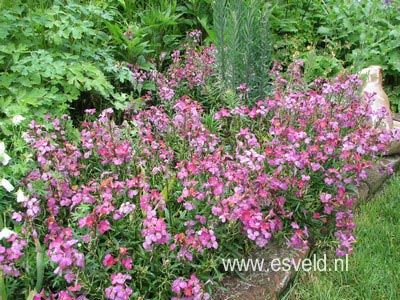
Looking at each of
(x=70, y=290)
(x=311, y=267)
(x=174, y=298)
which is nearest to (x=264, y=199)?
(x=311, y=267)

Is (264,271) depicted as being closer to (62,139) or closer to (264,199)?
(264,199)

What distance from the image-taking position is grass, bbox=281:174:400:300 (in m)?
2.66

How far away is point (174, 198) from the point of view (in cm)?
279

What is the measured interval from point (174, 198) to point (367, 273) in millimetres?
1208

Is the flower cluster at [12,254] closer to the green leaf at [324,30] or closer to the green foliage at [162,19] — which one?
the green foliage at [162,19]

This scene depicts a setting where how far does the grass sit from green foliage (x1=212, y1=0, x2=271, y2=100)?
1.35m

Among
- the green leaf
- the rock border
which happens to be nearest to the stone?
the rock border

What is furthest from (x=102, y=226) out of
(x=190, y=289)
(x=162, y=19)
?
(x=162, y=19)

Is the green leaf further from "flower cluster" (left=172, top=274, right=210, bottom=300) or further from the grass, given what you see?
"flower cluster" (left=172, top=274, right=210, bottom=300)

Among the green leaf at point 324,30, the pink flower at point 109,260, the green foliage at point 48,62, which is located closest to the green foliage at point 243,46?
the green foliage at point 48,62

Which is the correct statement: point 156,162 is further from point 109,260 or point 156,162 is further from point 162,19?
point 162,19

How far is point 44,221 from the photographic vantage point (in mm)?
2490

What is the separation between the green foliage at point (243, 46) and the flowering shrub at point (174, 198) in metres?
0.50

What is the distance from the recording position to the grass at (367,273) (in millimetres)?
2658
